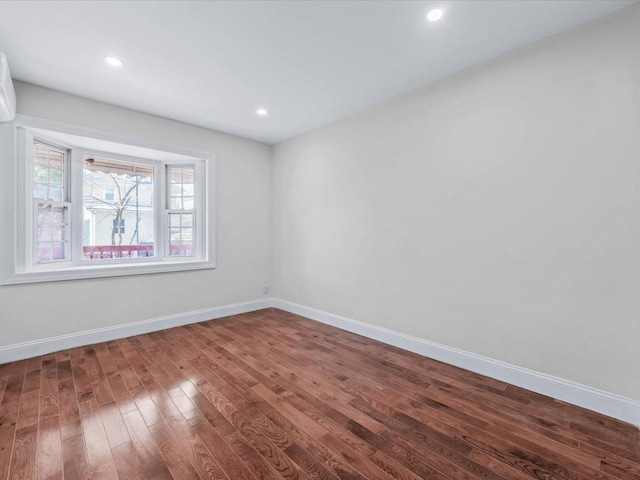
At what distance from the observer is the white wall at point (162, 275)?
2.83 metres

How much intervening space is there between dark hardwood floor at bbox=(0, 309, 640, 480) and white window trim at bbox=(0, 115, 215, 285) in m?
0.85

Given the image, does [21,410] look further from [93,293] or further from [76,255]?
[76,255]

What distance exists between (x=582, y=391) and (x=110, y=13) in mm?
4180

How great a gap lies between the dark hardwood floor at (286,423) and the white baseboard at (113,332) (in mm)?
123

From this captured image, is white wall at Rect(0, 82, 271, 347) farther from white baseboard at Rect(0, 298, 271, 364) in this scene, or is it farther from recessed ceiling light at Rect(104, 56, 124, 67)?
recessed ceiling light at Rect(104, 56, 124, 67)

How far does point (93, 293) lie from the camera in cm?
318

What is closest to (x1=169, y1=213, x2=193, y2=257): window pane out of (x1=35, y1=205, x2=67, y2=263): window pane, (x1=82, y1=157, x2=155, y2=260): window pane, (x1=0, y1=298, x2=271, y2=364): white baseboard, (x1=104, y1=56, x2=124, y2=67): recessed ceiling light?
(x1=82, y1=157, x2=155, y2=260): window pane

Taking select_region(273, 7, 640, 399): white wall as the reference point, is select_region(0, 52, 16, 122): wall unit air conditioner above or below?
above

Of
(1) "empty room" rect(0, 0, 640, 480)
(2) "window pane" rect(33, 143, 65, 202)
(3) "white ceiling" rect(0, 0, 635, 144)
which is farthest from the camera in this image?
(2) "window pane" rect(33, 143, 65, 202)

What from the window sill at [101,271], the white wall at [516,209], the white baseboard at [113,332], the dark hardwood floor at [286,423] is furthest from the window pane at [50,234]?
the white wall at [516,209]

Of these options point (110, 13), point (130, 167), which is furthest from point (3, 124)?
point (110, 13)

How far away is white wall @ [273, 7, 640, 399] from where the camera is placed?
1.92 metres

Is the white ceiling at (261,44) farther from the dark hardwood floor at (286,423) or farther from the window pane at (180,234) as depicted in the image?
the dark hardwood floor at (286,423)

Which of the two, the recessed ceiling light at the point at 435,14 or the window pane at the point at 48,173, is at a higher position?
the recessed ceiling light at the point at 435,14
